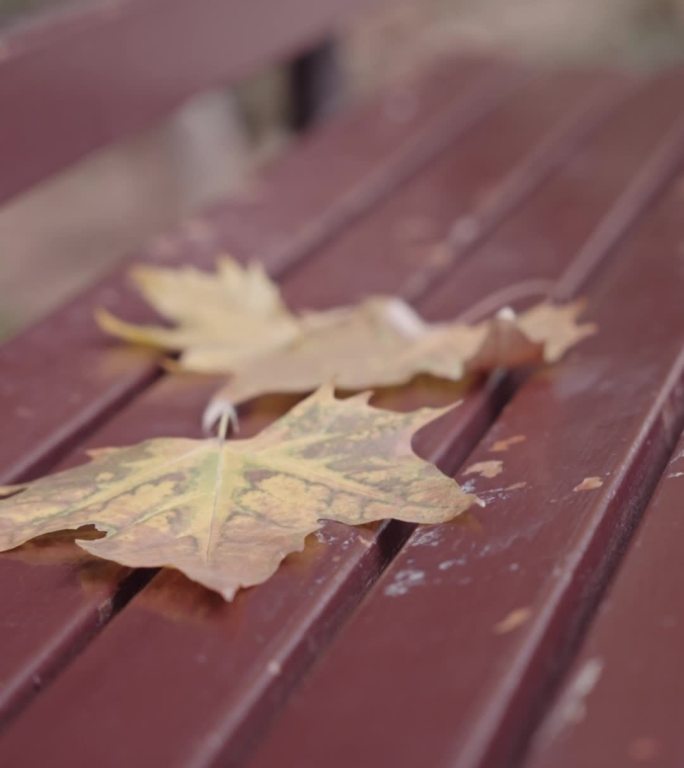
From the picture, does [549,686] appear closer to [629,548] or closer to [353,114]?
[629,548]

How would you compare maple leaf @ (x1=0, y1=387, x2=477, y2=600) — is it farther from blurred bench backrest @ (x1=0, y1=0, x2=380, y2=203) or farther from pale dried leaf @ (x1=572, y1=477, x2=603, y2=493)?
blurred bench backrest @ (x1=0, y1=0, x2=380, y2=203)

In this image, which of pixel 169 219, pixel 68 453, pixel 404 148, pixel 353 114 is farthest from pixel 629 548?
pixel 169 219

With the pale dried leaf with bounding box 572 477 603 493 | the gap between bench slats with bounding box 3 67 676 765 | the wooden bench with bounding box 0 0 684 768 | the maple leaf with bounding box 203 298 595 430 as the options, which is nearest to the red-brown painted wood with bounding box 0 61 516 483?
the wooden bench with bounding box 0 0 684 768

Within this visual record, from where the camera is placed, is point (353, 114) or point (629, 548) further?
point (353, 114)

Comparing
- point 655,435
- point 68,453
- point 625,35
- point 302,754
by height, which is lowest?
point 625,35

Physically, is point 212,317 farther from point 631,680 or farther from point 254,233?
point 631,680

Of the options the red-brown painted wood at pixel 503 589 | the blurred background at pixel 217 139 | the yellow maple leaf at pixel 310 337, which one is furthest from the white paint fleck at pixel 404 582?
the blurred background at pixel 217 139
